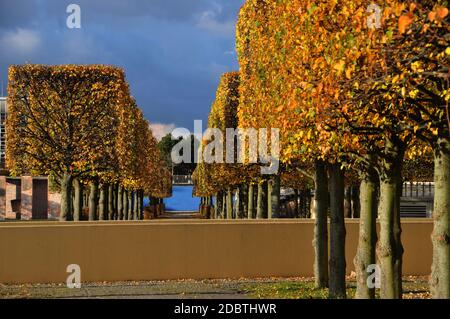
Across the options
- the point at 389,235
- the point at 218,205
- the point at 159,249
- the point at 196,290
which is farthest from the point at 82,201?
the point at 218,205

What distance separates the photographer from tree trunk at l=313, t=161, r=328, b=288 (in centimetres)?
1928

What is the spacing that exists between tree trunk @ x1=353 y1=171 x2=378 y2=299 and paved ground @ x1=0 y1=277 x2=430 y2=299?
6.39ft

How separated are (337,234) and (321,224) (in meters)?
2.42

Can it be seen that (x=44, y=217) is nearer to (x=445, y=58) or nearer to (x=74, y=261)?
(x=74, y=261)

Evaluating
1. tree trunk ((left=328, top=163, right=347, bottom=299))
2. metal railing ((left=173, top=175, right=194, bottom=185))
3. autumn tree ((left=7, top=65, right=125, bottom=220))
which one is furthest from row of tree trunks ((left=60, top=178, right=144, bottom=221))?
metal railing ((left=173, top=175, right=194, bottom=185))

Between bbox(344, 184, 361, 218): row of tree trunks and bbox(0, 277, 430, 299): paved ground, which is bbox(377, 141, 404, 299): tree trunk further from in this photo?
bbox(344, 184, 361, 218): row of tree trunks

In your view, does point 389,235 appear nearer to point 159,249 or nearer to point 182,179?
point 159,249

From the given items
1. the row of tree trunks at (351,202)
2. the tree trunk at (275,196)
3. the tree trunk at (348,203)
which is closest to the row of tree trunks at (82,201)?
the tree trunk at (275,196)

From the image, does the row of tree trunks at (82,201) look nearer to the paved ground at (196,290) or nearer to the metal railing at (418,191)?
the paved ground at (196,290)

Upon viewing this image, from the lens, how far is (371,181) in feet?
49.0

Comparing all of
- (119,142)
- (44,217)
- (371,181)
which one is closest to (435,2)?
(371,181)

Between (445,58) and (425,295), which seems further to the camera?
(425,295)
